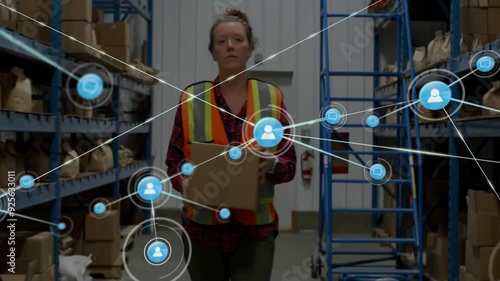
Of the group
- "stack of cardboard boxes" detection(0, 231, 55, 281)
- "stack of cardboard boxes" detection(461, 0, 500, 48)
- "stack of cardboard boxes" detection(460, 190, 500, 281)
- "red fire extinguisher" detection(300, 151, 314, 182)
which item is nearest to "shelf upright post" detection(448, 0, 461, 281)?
"stack of cardboard boxes" detection(461, 0, 500, 48)

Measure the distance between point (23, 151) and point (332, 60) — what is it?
4444mm

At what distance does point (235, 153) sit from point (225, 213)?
7.8 inches

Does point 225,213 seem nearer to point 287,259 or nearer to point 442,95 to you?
point 442,95

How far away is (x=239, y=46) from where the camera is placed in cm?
167

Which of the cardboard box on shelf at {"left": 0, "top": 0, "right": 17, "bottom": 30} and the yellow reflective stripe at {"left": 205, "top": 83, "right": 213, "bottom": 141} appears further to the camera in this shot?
the cardboard box on shelf at {"left": 0, "top": 0, "right": 17, "bottom": 30}

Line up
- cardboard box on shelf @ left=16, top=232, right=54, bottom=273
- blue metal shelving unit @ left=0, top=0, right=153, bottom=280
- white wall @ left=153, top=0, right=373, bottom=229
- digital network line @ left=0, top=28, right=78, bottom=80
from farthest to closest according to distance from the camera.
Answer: white wall @ left=153, top=0, right=373, bottom=229, cardboard box on shelf @ left=16, top=232, right=54, bottom=273, blue metal shelving unit @ left=0, top=0, right=153, bottom=280, digital network line @ left=0, top=28, right=78, bottom=80

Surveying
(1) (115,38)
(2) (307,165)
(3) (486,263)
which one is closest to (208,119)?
(3) (486,263)

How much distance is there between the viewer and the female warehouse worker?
1685 millimetres

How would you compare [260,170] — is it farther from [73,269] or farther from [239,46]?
[73,269]

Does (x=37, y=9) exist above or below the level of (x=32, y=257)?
above

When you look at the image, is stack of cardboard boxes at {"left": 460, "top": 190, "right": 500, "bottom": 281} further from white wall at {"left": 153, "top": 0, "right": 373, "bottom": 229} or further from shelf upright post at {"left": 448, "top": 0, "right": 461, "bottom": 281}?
white wall at {"left": 153, "top": 0, "right": 373, "bottom": 229}

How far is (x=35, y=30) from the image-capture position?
409cm

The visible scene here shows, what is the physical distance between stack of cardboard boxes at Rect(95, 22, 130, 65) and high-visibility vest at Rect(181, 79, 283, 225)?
4.20m

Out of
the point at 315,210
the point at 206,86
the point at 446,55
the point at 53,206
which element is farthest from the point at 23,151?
the point at 315,210
